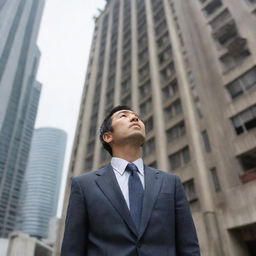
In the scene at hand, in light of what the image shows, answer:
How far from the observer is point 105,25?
177 feet

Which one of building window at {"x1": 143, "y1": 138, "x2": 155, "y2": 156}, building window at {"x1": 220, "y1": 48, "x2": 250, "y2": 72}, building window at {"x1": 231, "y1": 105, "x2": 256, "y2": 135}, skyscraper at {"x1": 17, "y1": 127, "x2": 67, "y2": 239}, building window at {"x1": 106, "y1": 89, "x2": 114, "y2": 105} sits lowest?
building window at {"x1": 231, "y1": 105, "x2": 256, "y2": 135}

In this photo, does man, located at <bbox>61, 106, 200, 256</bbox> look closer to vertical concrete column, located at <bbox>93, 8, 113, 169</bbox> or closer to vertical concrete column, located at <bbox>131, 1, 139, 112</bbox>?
vertical concrete column, located at <bbox>131, 1, 139, 112</bbox>

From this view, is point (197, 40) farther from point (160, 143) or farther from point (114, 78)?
point (114, 78)

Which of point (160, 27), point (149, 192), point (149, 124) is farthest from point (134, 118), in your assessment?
point (160, 27)

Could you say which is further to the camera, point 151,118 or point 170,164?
point 151,118

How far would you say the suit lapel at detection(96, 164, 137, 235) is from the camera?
2.26m

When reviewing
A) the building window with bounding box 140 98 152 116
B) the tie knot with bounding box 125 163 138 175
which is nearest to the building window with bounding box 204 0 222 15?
the building window with bounding box 140 98 152 116

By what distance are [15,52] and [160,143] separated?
104 m

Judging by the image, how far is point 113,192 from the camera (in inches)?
98.3

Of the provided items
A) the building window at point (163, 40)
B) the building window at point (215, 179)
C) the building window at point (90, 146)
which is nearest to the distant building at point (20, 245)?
the building window at point (90, 146)

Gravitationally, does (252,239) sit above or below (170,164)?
below

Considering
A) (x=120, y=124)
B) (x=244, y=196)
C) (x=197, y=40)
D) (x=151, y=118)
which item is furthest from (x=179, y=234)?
(x=197, y=40)

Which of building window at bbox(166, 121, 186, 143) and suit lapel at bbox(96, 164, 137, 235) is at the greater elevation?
building window at bbox(166, 121, 186, 143)

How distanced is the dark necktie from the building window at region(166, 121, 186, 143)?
21.6 metres
